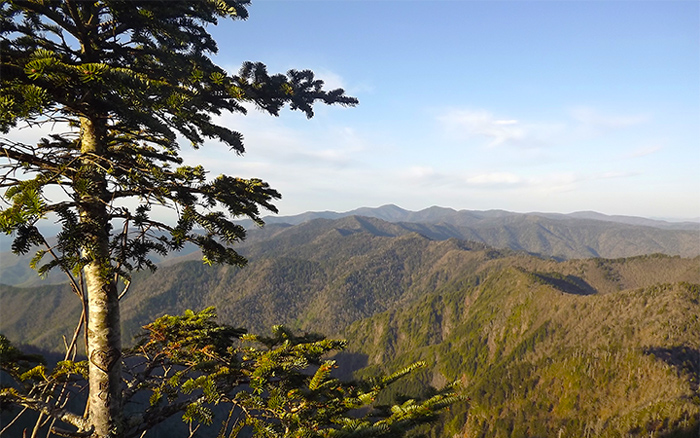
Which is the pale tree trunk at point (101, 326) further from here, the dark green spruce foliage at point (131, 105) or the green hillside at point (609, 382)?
the green hillside at point (609, 382)

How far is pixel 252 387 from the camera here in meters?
5.52

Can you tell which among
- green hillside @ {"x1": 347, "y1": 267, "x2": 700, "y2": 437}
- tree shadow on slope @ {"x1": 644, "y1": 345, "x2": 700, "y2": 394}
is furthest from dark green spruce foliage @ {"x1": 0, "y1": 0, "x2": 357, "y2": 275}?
tree shadow on slope @ {"x1": 644, "y1": 345, "x2": 700, "y2": 394}

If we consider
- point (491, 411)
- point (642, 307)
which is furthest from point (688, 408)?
point (642, 307)

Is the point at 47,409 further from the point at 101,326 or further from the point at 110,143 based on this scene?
the point at 110,143

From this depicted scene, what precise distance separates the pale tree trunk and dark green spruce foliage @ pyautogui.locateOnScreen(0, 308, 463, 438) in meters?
0.35

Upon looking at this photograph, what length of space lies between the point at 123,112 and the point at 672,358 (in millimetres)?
220840

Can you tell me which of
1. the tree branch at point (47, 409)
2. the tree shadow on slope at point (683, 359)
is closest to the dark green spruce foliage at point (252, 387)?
the tree branch at point (47, 409)

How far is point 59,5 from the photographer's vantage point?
6.07 m

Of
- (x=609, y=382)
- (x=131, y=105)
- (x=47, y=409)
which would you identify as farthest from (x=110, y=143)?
(x=609, y=382)

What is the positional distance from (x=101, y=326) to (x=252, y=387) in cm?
296

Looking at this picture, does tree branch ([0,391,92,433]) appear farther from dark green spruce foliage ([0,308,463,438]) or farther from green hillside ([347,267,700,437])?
green hillside ([347,267,700,437])

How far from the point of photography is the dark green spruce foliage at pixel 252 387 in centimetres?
499

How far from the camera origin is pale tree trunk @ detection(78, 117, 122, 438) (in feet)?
18.4

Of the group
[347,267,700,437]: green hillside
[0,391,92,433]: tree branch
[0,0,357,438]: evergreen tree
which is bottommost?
[347,267,700,437]: green hillside
